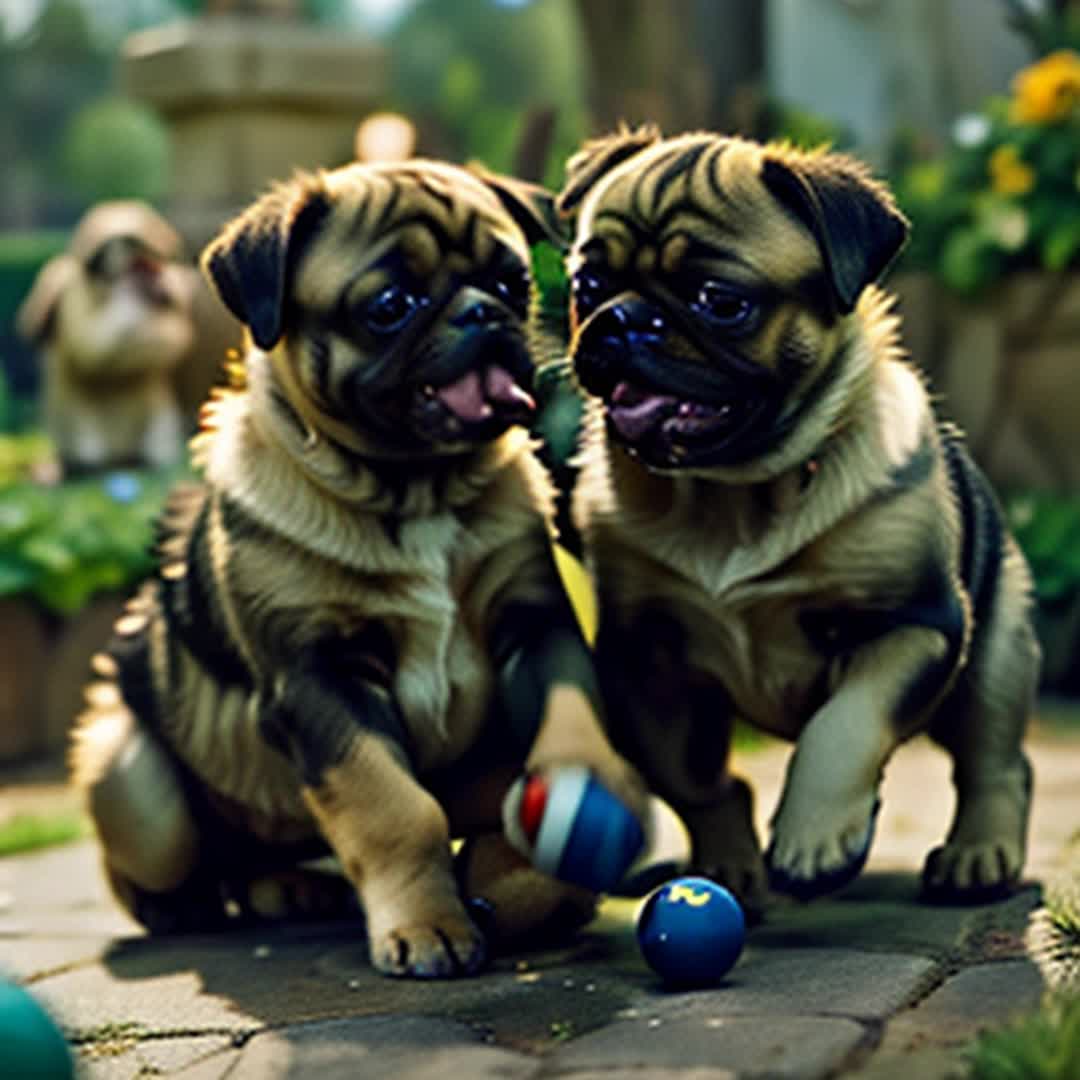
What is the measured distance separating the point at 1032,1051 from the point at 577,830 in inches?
35.9

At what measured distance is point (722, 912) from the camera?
9.46ft

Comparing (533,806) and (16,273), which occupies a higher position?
(16,273)

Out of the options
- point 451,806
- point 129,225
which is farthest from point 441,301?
point 129,225

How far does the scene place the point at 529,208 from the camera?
3494 millimetres

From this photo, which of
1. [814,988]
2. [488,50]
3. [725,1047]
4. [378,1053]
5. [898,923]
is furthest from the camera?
[488,50]

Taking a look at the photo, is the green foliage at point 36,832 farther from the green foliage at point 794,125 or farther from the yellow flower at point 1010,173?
the yellow flower at point 1010,173

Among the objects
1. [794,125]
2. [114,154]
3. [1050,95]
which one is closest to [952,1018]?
[1050,95]

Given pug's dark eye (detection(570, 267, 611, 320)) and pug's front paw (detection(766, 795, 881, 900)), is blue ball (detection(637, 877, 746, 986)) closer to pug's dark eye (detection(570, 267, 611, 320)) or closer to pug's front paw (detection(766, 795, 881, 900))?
pug's front paw (detection(766, 795, 881, 900))

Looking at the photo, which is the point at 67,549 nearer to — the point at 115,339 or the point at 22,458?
the point at 115,339

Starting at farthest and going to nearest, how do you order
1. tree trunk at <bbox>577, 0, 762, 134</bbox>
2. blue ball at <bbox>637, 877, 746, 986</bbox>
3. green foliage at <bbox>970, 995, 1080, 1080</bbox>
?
tree trunk at <bbox>577, 0, 762, 134</bbox>, blue ball at <bbox>637, 877, 746, 986</bbox>, green foliage at <bbox>970, 995, 1080, 1080</bbox>

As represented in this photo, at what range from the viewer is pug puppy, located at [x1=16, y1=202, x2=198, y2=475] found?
27.7 feet

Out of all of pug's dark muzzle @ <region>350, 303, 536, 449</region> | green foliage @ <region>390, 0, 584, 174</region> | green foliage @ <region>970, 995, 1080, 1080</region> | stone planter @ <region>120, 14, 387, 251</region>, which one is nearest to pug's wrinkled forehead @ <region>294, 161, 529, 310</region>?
pug's dark muzzle @ <region>350, 303, 536, 449</region>

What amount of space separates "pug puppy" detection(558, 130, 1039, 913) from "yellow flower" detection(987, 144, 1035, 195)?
16.0 ft

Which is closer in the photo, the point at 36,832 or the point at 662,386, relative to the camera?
the point at 662,386
